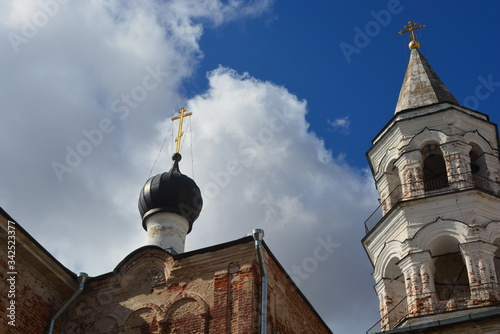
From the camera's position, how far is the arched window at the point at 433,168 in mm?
18047

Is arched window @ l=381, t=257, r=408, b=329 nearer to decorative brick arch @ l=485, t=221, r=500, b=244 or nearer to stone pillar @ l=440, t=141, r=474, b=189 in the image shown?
decorative brick arch @ l=485, t=221, r=500, b=244

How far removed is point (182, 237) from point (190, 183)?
3.46 feet

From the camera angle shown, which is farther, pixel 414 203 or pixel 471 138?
pixel 471 138

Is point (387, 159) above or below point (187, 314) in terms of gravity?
above

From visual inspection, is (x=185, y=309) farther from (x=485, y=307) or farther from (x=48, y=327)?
(x=485, y=307)

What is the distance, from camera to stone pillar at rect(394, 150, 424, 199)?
682 inches

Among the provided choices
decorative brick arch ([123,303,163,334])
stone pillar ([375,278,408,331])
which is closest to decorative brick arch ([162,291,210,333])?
decorative brick arch ([123,303,163,334])

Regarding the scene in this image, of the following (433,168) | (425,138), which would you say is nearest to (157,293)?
(425,138)

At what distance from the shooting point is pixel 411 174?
694 inches

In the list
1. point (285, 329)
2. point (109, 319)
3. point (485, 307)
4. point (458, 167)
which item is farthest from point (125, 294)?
point (458, 167)

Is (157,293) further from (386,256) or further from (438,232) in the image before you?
(438,232)

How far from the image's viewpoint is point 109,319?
11.9 metres

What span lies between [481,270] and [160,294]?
694 centimetres

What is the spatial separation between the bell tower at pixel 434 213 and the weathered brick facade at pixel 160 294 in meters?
4.47
